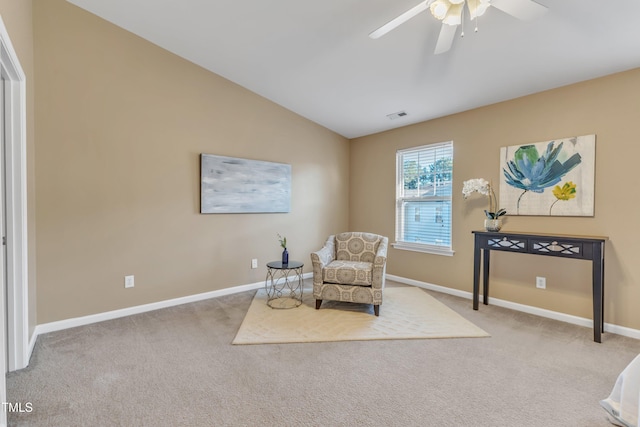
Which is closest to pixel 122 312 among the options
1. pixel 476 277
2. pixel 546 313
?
pixel 476 277

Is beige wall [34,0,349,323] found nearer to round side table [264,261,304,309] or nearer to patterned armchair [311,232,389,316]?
round side table [264,261,304,309]

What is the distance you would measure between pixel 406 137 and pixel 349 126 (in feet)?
2.99

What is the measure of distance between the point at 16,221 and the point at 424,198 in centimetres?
429

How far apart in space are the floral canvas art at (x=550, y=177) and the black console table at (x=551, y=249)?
41cm

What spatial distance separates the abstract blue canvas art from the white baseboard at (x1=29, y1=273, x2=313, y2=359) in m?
1.04

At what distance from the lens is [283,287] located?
4520 mm

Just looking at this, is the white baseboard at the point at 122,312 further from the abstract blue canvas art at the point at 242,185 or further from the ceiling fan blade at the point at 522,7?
the ceiling fan blade at the point at 522,7

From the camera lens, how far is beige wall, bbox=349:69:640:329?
2.87 m

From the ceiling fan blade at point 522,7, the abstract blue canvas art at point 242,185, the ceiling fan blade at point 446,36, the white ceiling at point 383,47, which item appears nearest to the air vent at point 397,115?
the white ceiling at point 383,47

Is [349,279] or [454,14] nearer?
[454,14]

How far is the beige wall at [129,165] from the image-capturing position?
295cm

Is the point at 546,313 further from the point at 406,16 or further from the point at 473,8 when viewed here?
the point at 406,16

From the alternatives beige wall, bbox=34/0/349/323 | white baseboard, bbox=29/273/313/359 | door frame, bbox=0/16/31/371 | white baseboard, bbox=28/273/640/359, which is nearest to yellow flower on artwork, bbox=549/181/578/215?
white baseboard, bbox=28/273/640/359

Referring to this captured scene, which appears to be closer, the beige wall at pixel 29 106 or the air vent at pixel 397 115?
the beige wall at pixel 29 106
